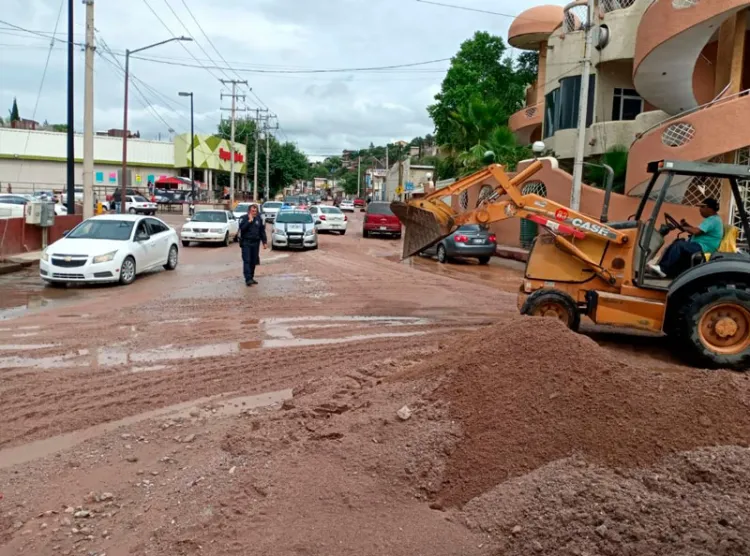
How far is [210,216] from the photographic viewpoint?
88.6 feet

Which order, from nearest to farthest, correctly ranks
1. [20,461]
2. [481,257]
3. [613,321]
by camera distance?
[20,461]
[613,321]
[481,257]

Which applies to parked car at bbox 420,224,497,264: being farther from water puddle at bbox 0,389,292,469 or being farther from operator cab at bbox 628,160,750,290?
water puddle at bbox 0,389,292,469

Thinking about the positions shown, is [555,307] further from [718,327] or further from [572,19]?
[572,19]

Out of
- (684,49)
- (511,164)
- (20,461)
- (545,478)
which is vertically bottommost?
(20,461)

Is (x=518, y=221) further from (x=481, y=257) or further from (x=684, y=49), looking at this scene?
(x=684, y=49)

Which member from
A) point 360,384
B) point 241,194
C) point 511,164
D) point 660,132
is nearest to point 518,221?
point 511,164

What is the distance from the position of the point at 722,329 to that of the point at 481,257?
14.6 m

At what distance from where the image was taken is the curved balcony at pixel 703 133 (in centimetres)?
1591

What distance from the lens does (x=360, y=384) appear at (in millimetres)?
6793

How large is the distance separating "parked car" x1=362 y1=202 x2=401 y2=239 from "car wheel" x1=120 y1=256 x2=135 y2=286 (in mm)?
18483

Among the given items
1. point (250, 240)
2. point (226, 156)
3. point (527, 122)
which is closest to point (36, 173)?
point (226, 156)

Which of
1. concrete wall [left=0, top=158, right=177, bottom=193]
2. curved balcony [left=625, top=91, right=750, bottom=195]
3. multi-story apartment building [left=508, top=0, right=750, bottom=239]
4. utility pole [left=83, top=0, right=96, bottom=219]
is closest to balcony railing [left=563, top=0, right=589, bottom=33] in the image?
multi-story apartment building [left=508, top=0, right=750, bottom=239]

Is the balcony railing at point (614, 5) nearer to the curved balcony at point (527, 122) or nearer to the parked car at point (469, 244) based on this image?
the curved balcony at point (527, 122)

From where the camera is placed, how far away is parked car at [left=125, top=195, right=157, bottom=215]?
47000 millimetres
